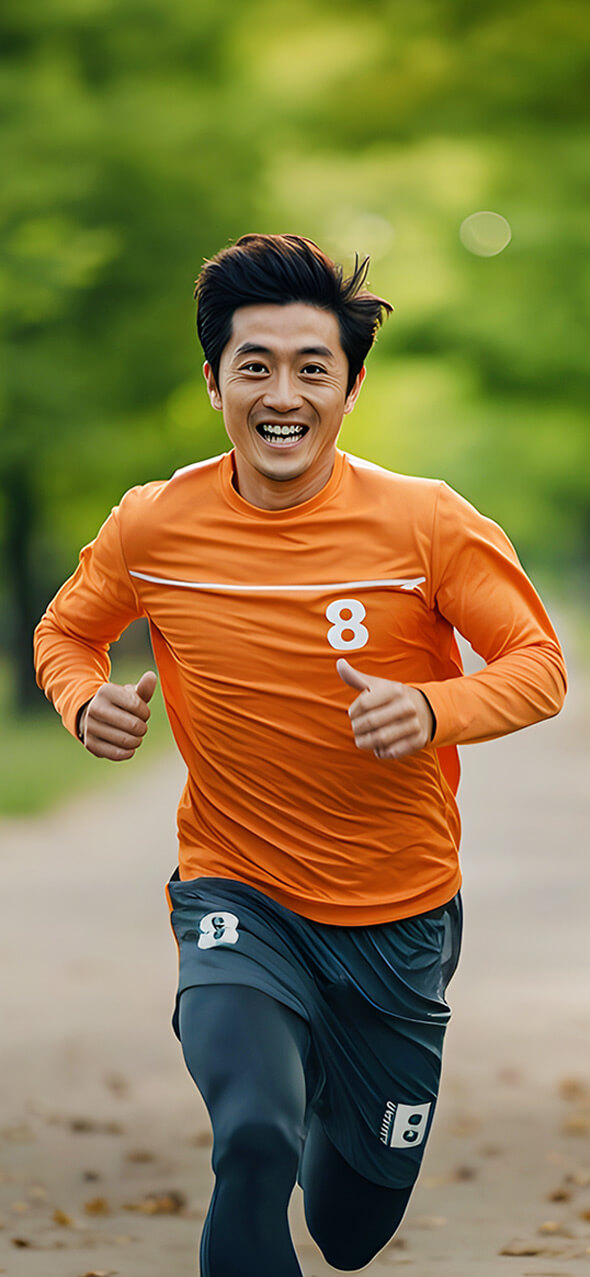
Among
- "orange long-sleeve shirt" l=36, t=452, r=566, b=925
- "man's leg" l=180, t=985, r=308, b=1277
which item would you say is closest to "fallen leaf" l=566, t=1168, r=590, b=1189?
"orange long-sleeve shirt" l=36, t=452, r=566, b=925

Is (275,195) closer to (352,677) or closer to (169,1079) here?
(169,1079)

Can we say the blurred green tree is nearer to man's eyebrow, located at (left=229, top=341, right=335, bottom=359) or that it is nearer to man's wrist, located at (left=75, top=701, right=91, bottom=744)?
man's eyebrow, located at (left=229, top=341, right=335, bottom=359)

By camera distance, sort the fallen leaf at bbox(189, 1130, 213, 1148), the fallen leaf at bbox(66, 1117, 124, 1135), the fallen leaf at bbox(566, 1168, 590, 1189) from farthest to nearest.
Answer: the fallen leaf at bbox(66, 1117, 124, 1135)
the fallen leaf at bbox(189, 1130, 213, 1148)
the fallen leaf at bbox(566, 1168, 590, 1189)

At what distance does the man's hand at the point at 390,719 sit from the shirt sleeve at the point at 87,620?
2.45ft

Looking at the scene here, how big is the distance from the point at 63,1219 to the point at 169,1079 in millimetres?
1769

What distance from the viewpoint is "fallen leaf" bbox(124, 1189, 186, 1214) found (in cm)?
552

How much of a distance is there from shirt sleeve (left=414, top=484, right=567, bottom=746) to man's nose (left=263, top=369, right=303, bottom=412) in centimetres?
36

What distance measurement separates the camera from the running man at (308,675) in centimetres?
343

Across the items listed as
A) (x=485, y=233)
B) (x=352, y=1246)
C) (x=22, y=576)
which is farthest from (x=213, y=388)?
(x=22, y=576)

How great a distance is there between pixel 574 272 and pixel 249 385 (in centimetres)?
1136

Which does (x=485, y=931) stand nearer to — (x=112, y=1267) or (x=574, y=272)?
(x=112, y=1267)

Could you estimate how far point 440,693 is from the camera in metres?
3.19

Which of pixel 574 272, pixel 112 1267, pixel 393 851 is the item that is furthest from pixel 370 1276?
pixel 574 272

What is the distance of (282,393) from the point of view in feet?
11.2
